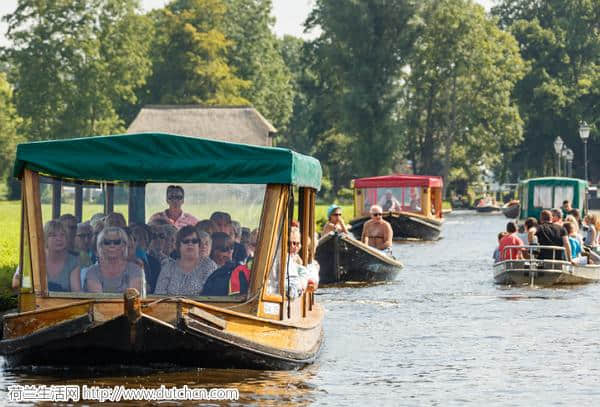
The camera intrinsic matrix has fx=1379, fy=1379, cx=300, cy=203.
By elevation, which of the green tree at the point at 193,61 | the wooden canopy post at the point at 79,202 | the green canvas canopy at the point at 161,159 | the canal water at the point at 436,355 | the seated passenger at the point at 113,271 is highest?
the green tree at the point at 193,61

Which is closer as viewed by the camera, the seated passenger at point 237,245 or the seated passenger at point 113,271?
the seated passenger at point 113,271

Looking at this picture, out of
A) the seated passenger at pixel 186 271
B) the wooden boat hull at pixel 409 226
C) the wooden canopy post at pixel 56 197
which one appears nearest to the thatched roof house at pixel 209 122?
the wooden boat hull at pixel 409 226

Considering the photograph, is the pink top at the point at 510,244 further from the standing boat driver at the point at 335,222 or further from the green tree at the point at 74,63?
the green tree at the point at 74,63

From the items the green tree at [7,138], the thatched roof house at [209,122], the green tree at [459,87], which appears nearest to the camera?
the green tree at [459,87]

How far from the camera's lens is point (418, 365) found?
16.5 metres

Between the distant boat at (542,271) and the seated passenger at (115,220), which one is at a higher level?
the seated passenger at (115,220)

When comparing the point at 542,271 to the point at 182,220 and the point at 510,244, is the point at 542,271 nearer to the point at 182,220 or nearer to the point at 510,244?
the point at 510,244

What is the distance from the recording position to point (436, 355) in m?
17.4

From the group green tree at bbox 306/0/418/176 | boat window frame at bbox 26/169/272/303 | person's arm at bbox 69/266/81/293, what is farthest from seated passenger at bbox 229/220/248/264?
green tree at bbox 306/0/418/176

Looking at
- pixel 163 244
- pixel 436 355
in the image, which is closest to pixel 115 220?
pixel 163 244

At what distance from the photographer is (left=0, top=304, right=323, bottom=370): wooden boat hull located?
13414mm

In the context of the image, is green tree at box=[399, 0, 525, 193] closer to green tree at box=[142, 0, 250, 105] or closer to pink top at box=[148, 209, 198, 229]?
green tree at box=[142, 0, 250, 105]

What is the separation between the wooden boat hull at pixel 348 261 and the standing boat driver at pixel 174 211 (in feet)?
45.2

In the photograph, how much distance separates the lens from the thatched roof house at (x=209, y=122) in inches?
3440
